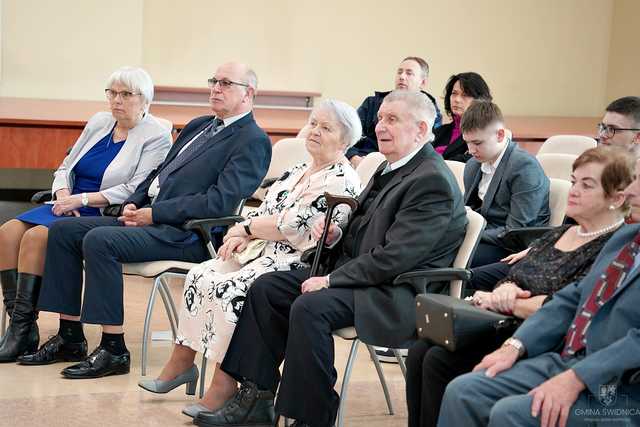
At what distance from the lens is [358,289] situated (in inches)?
129

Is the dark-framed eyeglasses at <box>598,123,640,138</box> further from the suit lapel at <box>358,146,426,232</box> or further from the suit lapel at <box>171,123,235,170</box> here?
the suit lapel at <box>171,123,235,170</box>

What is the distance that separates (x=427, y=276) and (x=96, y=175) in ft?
6.50

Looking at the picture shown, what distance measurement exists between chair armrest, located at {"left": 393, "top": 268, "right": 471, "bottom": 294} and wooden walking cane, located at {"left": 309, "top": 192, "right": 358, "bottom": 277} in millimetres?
356

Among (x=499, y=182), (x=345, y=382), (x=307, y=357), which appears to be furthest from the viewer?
(x=499, y=182)

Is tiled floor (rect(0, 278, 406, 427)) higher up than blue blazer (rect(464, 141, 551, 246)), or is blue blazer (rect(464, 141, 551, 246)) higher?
blue blazer (rect(464, 141, 551, 246))

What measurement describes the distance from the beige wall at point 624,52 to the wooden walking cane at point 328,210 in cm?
726

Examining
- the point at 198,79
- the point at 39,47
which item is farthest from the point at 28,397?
the point at 198,79

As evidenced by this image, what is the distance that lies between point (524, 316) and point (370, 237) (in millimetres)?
763

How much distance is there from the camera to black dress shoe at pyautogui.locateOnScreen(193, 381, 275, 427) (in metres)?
3.42

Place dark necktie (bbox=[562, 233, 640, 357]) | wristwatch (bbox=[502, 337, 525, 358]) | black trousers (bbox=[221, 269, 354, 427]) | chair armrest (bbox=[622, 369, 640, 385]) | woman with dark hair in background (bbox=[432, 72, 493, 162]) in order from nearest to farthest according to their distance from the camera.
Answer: chair armrest (bbox=[622, 369, 640, 385]) → dark necktie (bbox=[562, 233, 640, 357]) → wristwatch (bbox=[502, 337, 525, 358]) → black trousers (bbox=[221, 269, 354, 427]) → woman with dark hair in background (bbox=[432, 72, 493, 162])

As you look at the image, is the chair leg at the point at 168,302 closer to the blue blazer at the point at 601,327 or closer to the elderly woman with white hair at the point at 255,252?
the elderly woman with white hair at the point at 255,252

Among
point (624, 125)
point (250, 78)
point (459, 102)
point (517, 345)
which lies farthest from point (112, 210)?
point (517, 345)

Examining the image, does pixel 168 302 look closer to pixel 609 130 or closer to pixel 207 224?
pixel 207 224

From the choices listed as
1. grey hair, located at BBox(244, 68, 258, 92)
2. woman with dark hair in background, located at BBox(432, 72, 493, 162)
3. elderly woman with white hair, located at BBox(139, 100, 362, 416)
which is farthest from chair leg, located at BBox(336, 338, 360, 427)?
woman with dark hair in background, located at BBox(432, 72, 493, 162)
